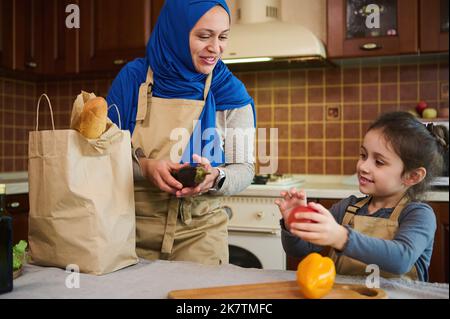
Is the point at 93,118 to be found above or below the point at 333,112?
below

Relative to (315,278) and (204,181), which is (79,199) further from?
(315,278)

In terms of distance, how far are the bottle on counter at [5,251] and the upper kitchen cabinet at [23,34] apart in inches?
76.7

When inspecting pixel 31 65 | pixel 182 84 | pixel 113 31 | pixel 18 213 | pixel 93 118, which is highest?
pixel 113 31

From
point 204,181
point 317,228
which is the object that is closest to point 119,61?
point 204,181

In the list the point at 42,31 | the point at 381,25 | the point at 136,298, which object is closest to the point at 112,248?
the point at 136,298

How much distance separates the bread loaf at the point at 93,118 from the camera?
87 centimetres

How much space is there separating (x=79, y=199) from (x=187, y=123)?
1.28ft

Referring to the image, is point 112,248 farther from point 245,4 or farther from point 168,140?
point 245,4

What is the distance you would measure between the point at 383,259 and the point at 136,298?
390 mm

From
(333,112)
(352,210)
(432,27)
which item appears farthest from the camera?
(333,112)

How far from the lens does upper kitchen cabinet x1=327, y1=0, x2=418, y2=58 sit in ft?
7.00

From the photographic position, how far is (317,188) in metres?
2.13

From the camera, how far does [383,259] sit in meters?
0.81
